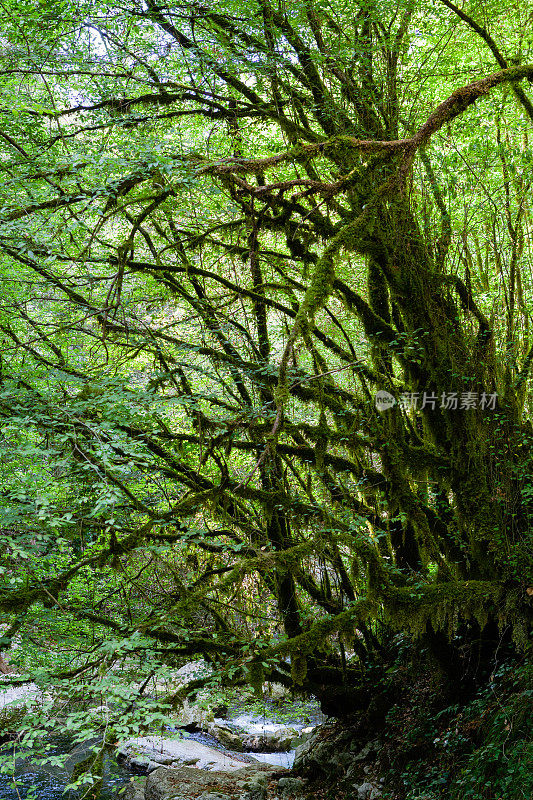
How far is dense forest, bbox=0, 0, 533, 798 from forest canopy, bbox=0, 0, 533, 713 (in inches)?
1.4

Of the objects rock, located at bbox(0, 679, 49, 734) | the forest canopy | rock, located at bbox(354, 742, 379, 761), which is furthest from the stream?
the forest canopy

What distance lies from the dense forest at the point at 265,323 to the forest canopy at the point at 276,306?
0.04 metres

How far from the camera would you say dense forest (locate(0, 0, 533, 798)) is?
463 cm

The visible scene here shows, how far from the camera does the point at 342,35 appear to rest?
5680 mm

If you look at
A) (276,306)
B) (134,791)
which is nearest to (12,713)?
(134,791)

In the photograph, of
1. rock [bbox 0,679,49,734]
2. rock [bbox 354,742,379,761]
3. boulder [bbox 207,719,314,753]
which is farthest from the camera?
boulder [bbox 207,719,314,753]

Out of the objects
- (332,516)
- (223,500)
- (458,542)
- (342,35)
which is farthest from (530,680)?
(342,35)

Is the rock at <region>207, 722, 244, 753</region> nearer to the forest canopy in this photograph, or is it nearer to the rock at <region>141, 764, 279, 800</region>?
the rock at <region>141, 764, 279, 800</region>

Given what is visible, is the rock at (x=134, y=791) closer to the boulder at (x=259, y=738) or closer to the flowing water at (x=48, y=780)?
the flowing water at (x=48, y=780)

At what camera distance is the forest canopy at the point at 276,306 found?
183 inches

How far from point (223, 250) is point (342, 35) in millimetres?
2473

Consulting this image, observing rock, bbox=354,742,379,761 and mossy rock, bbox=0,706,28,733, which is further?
rock, bbox=354,742,379,761

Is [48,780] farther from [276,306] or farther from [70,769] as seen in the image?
[276,306]

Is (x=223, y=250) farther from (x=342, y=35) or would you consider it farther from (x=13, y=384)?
(x=13, y=384)
